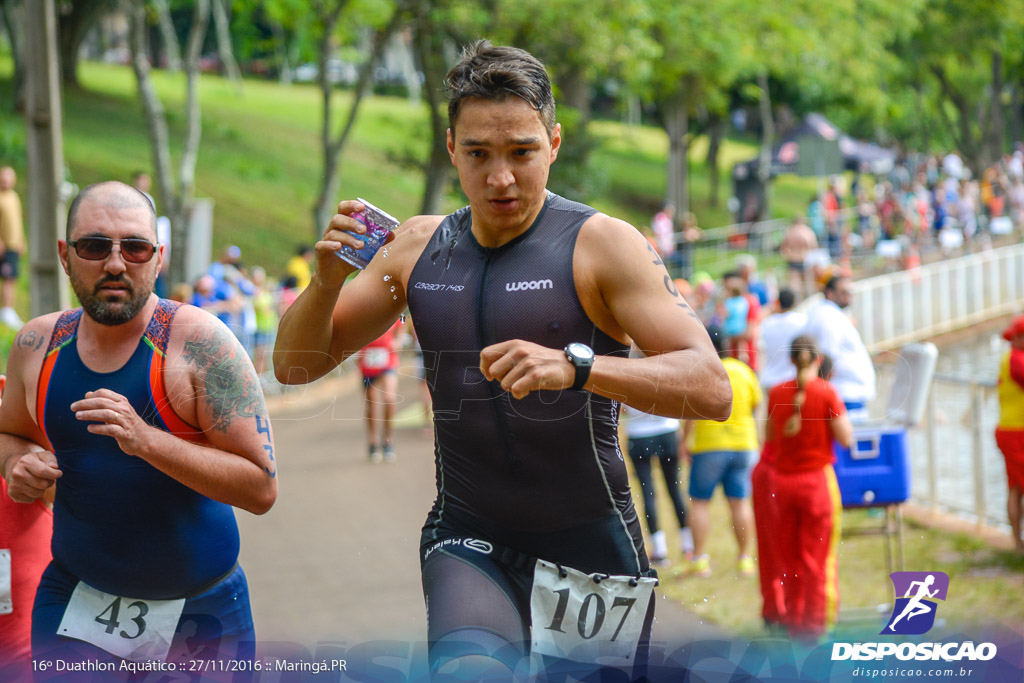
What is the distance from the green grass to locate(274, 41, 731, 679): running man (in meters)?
3.34

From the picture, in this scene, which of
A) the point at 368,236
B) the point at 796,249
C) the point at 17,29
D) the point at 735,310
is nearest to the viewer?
the point at 368,236

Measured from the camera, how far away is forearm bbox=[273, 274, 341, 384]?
9.72 ft

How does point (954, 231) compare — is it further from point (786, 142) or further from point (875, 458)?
point (875, 458)

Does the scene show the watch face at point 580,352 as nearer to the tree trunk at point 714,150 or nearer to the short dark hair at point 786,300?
the short dark hair at point 786,300

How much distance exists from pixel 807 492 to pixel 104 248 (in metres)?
4.15

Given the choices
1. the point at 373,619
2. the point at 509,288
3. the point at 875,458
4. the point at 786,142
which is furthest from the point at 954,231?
the point at 509,288

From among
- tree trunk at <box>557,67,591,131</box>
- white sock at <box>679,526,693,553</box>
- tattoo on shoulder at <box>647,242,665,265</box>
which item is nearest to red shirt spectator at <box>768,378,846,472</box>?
white sock at <box>679,526,693,553</box>

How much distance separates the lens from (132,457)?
299 cm

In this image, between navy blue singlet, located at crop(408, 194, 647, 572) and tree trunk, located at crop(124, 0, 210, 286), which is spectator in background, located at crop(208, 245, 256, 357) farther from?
navy blue singlet, located at crop(408, 194, 647, 572)

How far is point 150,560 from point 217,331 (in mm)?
633

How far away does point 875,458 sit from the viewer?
660cm

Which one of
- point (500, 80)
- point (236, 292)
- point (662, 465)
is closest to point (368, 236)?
point (500, 80)

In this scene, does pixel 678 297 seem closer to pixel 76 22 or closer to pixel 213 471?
pixel 213 471

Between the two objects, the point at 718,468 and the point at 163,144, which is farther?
the point at 163,144
